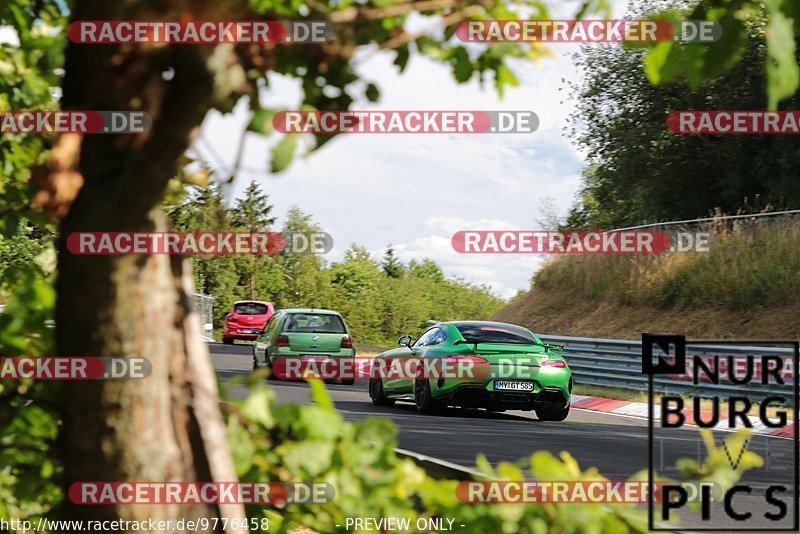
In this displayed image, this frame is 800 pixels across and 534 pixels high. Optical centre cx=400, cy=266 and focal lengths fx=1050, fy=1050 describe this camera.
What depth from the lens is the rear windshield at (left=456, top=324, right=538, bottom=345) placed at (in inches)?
575

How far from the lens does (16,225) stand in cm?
437

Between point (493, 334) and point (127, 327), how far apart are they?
484 inches

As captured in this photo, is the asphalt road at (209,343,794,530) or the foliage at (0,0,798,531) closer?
the foliage at (0,0,798,531)

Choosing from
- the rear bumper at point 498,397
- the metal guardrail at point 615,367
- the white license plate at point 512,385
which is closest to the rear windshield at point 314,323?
the metal guardrail at point 615,367

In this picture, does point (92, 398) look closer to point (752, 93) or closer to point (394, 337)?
point (752, 93)

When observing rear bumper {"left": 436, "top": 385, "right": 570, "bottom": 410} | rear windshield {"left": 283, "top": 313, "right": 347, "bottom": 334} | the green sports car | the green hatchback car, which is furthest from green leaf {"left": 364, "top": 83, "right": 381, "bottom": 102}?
rear windshield {"left": 283, "top": 313, "right": 347, "bottom": 334}

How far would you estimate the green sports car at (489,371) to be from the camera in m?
14.3

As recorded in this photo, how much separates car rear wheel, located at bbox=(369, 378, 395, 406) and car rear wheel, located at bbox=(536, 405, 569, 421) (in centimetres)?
261

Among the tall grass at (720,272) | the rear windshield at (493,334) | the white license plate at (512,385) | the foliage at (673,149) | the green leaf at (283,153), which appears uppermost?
the foliage at (673,149)

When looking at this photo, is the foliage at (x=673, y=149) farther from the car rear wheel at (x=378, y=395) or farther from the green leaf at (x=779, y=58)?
the green leaf at (x=779, y=58)

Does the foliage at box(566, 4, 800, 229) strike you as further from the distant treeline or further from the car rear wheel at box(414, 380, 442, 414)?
the car rear wheel at box(414, 380, 442, 414)

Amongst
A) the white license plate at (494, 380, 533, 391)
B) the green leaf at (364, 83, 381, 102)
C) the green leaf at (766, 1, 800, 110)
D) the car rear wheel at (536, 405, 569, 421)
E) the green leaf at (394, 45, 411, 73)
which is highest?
the green leaf at (394, 45, 411, 73)

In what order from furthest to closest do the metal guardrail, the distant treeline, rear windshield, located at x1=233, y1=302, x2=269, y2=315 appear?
the distant treeline → rear windshield, located at x1=233, y1=302, x2=269, y2=315 → the metal guardrail

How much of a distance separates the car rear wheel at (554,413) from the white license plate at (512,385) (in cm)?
108
